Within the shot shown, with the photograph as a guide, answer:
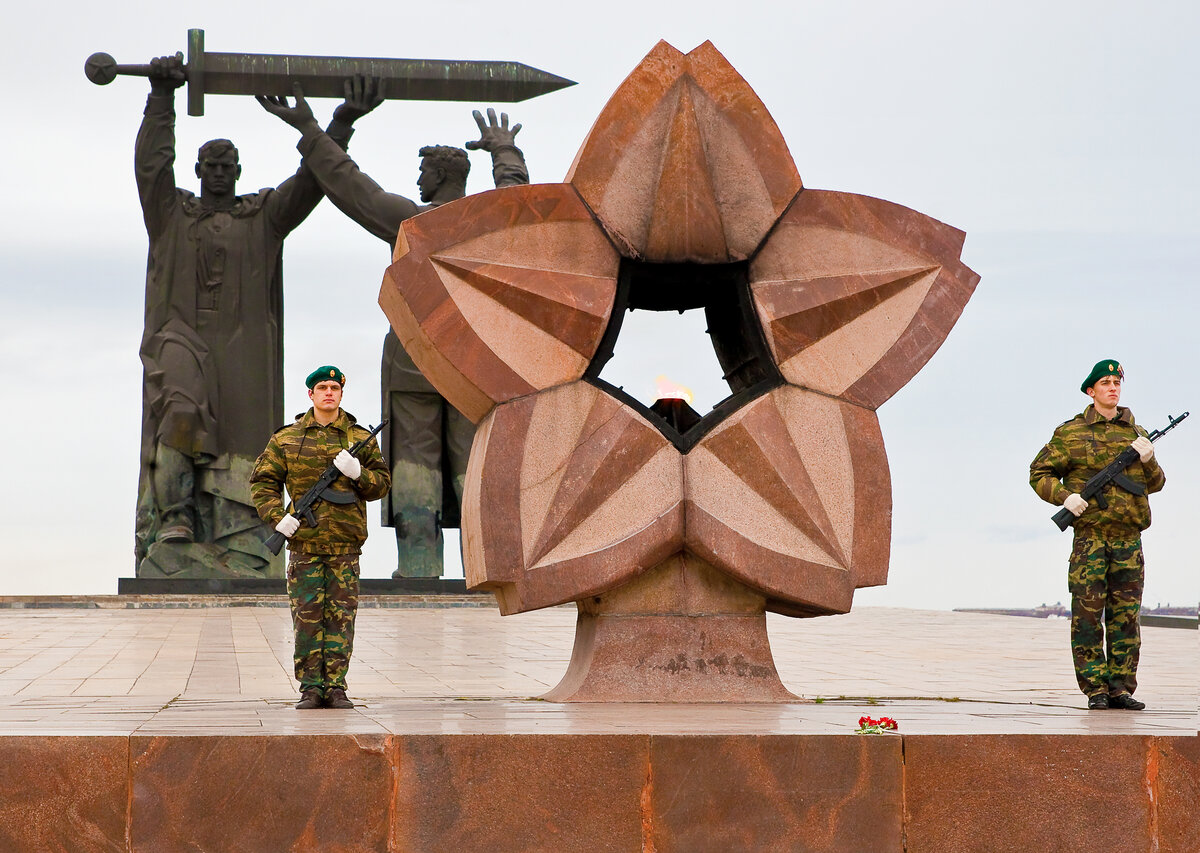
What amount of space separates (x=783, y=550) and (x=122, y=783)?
338 centimetres

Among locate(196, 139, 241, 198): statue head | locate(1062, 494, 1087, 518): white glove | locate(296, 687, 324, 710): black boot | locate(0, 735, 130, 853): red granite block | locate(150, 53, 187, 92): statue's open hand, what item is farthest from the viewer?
locate(196, 139, 241, 198): statue head

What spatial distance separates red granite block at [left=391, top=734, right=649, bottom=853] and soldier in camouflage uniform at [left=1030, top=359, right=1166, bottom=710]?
2926mm

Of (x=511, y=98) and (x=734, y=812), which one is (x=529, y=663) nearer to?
(x=734, y=812)

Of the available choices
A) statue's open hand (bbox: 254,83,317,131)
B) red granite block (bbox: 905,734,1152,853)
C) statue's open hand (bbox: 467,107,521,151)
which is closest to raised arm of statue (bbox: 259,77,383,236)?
statue's open hand (bbox: 254,83,317,131)

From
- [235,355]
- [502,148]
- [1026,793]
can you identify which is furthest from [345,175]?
[1026,793]

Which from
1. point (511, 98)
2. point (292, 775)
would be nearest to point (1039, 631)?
point (511, 98)

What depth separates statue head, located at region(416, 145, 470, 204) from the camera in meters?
17.8

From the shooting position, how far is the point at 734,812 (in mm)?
4762

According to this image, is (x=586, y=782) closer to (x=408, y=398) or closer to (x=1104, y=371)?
(x=1104, y=371)

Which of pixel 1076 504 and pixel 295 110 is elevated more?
pixel 295 110

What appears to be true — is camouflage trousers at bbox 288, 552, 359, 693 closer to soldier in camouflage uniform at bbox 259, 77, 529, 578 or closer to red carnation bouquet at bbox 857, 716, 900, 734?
red carnation bouquet at bbox 857, 716, 900, 734

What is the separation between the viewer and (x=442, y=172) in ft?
58.5

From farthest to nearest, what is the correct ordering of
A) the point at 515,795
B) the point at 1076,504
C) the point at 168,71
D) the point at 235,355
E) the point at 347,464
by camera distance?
the point at 235,355 < the point at 168,71 < the point at 1076,504 < the point at 347,464 < the point at 515,795

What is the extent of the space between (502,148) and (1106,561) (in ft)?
27.8
